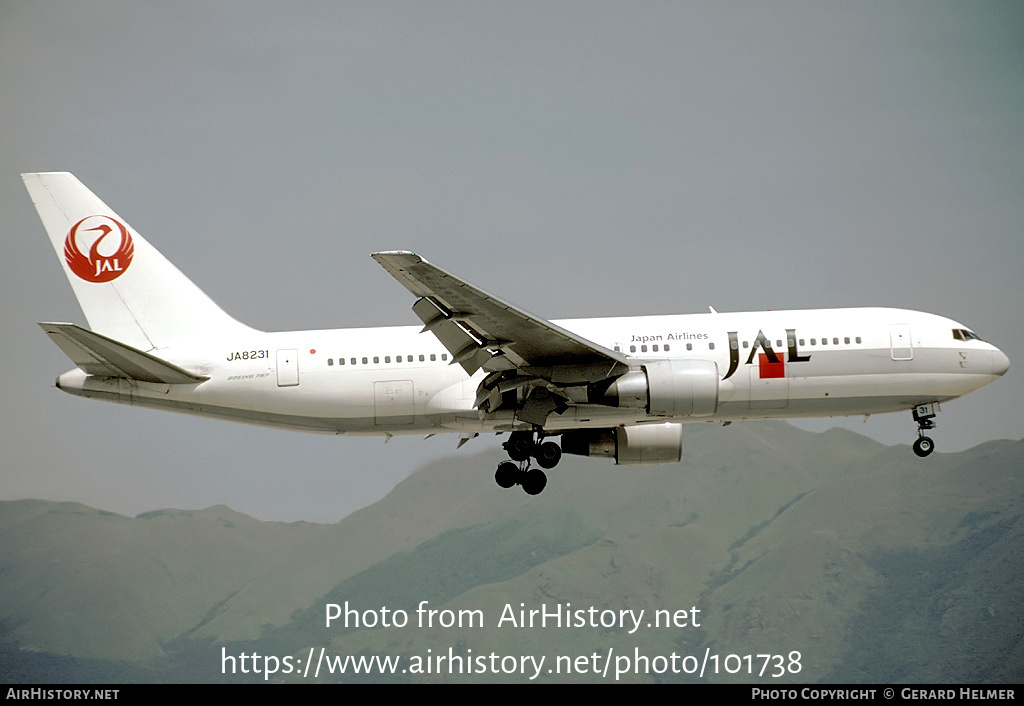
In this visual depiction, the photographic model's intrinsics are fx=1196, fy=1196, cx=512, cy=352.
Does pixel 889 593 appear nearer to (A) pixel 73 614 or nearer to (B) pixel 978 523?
(B) pixel 978 523

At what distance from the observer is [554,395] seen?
103 ft

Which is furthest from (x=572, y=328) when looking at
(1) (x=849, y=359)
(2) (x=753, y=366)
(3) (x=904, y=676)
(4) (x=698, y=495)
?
(4) (x=698, y=495)

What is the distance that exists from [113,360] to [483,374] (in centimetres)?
961

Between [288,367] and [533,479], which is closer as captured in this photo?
[288,367]

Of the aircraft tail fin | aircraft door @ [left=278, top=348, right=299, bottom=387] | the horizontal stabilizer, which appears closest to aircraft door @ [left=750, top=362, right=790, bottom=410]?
aircraft door @ [left=278, top=348, right=299, bottom=387]

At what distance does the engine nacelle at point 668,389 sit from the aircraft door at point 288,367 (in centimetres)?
815

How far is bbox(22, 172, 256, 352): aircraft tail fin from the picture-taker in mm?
33625

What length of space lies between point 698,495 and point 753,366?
109471 millimetres

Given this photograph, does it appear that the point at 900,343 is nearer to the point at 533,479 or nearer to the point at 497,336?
the point at 533,479

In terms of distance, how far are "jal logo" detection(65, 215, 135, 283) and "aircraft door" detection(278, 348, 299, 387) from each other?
6.03m

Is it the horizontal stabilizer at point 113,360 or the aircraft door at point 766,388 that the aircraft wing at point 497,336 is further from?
the horizontal stabilizer at point 113,360

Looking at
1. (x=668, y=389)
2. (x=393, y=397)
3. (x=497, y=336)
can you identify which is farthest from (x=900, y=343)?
(x=393, y=397)

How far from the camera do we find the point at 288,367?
1264 inches
